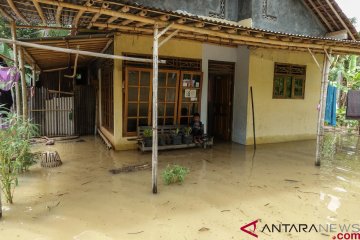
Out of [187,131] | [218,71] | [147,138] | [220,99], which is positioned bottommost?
[147,138]

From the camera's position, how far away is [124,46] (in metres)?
6.96

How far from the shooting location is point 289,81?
924 cm

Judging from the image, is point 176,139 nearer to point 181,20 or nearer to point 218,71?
point 218,71

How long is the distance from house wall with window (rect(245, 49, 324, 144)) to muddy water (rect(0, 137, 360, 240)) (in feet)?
7.81

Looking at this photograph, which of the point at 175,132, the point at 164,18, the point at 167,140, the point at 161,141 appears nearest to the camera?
the point at 164,18

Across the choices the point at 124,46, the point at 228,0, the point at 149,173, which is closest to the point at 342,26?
the point at 228,0

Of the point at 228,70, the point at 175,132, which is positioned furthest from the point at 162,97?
the point at 228,70

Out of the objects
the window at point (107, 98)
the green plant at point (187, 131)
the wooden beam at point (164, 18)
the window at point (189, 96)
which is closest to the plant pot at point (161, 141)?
the green plant at point (187, 131)

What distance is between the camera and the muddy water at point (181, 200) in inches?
129

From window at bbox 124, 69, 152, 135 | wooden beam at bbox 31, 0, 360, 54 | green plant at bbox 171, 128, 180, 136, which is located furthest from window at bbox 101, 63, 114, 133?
A: wooden beam at bbox 31, 0, 360, 54

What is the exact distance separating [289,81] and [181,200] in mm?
6818

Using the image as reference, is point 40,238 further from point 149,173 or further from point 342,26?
point 342,26

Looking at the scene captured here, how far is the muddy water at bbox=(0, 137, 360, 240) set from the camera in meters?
3.27

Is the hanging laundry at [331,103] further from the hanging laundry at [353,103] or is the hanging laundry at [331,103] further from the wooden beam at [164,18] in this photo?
the wooden beam at [164,18]
